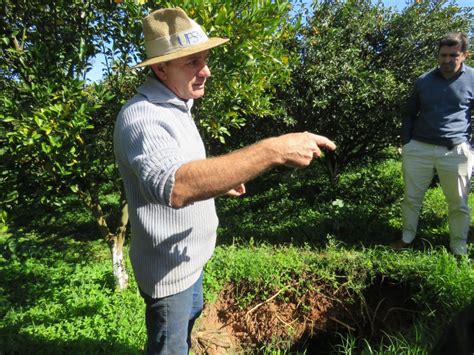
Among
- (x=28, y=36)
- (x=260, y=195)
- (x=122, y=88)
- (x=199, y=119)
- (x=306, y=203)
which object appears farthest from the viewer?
(x=260, y=195)

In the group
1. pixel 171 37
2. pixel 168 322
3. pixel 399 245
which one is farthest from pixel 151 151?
pixel 399 245

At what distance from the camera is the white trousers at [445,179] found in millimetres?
3873

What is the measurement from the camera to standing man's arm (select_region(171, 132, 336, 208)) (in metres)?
1.33

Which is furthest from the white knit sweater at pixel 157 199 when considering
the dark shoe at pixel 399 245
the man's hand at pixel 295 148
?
the dark shoe at pixel 399 245

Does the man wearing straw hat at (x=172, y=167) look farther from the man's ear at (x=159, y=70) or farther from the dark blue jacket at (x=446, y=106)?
the dark blue jacket at (x=446, y=106)

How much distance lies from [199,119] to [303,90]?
2.90 meters

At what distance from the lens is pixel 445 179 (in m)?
3.97

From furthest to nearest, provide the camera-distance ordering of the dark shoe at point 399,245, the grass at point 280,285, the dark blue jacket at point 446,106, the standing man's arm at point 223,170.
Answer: the dark shoe at point 399,245 → the dark blue jacket at point 446,106 → the grass at point 280,285 → the standing man's arm at point 223,170

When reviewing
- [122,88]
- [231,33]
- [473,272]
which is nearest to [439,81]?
[473,272]

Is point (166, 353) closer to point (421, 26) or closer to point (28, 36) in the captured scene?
point (28, 36)

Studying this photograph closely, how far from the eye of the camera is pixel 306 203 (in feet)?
21.6

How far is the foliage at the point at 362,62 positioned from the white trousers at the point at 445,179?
1.87 m

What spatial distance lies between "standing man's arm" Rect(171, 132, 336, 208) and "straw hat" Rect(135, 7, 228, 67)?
656 mm

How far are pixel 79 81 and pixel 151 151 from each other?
5.57ft
